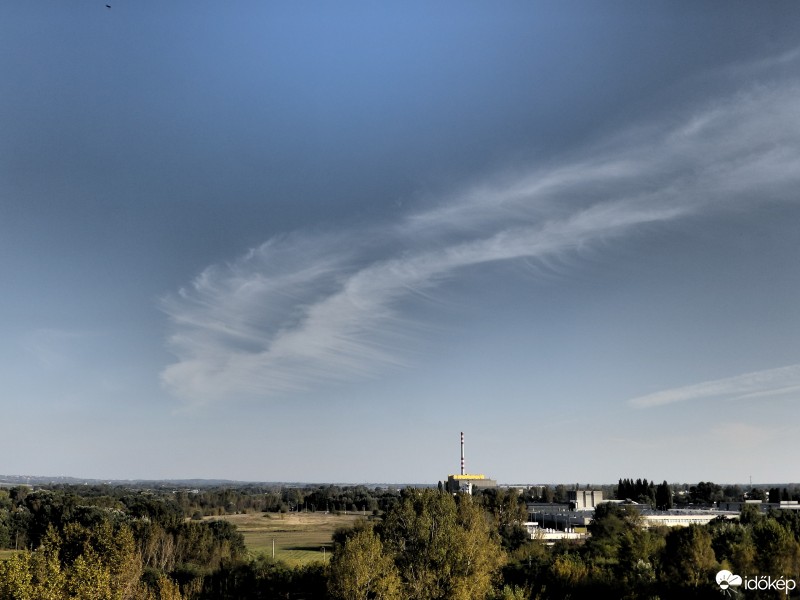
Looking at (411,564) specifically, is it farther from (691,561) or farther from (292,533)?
(292,533)

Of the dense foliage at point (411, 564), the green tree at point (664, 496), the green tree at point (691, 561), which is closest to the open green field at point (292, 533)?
the dense foliage at point (411, 564)

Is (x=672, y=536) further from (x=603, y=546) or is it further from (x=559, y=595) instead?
(x=603, y=546)

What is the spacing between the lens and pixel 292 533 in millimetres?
125500

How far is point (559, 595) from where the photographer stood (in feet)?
162

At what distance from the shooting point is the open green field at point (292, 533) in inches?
3561

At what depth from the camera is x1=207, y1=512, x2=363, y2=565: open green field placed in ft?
297

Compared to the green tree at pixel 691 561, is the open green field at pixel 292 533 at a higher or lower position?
lower

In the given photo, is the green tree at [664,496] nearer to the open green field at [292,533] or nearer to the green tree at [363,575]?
the open green field at [292,533]

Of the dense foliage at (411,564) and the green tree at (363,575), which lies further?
the green tree at (363,575)

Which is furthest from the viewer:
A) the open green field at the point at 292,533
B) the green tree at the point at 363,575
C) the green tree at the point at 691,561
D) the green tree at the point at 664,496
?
the green tree at the point at 664,496

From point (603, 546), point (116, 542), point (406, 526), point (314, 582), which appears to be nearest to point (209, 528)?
point (314, 582)

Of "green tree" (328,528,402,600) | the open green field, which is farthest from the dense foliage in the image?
the open green field

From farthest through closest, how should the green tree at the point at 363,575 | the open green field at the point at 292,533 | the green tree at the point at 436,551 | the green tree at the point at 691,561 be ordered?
the open green field at the point at 292,533 → the green tree at the point at 691,561 → the green tree at the point at 436,551 → the green tree at the point at 363,575

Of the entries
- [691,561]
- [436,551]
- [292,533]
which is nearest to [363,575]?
[436,551]
